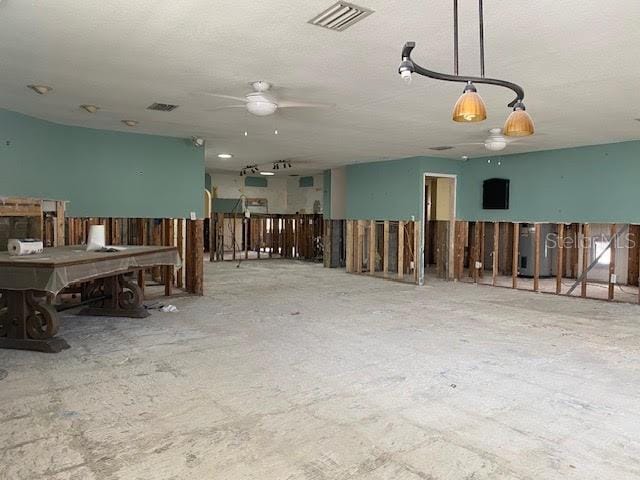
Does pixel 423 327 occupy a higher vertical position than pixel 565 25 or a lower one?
lower

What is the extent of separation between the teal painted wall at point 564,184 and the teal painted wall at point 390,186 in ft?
2.14

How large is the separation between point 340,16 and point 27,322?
370cm

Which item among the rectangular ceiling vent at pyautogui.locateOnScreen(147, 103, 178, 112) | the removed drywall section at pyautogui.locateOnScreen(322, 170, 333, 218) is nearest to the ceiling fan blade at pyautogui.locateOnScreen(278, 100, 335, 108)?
the rectangular ceiling vent at pyautogui.locateOnScreen(147, 103, 178, 112)

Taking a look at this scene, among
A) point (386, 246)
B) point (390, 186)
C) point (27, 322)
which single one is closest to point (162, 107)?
point (27, 322)

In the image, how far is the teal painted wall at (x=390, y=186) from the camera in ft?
29.1

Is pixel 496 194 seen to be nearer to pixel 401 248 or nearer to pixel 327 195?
pixel 401 248

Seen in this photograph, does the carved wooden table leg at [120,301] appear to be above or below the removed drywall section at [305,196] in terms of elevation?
below

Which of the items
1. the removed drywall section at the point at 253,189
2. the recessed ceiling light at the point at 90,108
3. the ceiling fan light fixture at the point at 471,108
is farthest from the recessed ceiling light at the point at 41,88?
the removed drywall section at the point at 253,189

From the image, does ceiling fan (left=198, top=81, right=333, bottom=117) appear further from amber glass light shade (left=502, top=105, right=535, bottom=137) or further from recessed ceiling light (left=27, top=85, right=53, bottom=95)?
amber glass light shade (left=502, top=105, right=535, bottom=137)

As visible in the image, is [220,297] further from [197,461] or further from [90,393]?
[197,461]

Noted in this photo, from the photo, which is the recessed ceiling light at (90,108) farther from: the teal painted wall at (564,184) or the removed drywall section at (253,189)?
the removed drywall section at (253,189)

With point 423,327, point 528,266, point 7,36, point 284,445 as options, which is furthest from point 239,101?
point 528,266

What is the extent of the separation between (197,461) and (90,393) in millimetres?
1259

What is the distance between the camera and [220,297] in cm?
685
